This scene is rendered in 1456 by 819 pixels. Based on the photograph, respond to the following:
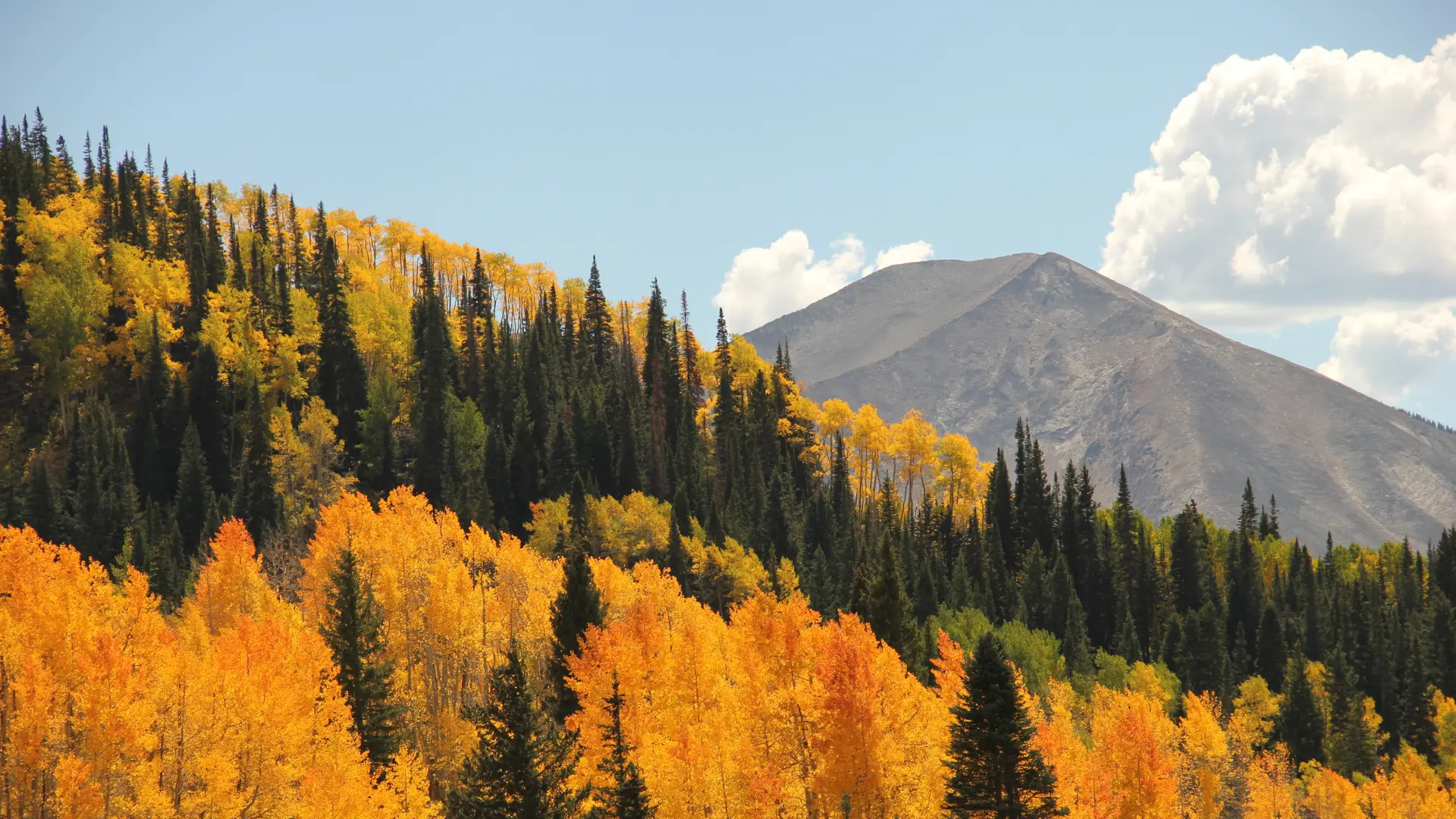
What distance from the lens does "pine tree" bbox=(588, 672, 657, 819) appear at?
119 ft

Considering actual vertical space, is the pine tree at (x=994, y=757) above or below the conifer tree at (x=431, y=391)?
below

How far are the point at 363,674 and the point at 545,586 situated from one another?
25.6 metres

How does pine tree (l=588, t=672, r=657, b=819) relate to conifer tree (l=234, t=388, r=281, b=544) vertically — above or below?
below

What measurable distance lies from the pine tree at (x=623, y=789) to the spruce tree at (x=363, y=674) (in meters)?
10.5

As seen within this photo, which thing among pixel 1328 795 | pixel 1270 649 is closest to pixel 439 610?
pixel 1328 795

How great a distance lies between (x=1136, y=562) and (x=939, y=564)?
101ft

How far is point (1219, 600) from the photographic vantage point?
132750 mm

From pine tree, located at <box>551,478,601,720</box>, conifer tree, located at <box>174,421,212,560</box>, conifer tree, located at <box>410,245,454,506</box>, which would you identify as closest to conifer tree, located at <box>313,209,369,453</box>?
conifer tree, located at <box>410,245,454,506</box>

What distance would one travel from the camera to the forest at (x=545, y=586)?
146ft

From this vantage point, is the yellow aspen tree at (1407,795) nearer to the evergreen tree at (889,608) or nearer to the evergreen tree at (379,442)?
the evergreen tree at (889,608)

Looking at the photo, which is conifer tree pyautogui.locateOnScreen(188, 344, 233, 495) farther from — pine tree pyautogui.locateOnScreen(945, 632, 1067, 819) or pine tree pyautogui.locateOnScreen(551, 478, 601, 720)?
pine tree pyautogui.locateOnScreen(945, 632, 1067, 819)

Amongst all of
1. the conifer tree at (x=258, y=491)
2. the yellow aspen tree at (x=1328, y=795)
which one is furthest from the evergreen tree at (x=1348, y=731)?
the conifer tree at (x=258, y=491)

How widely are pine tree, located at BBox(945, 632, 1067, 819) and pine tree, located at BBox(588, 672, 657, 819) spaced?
10543 millimetres

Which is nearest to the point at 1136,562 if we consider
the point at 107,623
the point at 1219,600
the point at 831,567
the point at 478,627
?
the point at 1219,600
